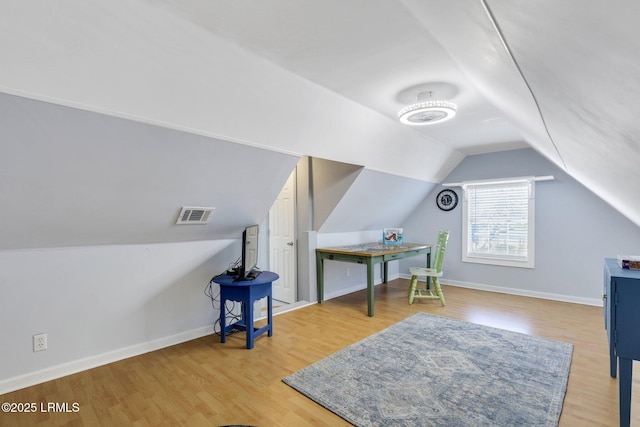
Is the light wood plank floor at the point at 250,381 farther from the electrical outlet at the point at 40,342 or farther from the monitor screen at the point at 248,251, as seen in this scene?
the monitor screen at the point at 248,251

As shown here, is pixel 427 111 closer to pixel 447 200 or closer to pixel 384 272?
pixel 447 200

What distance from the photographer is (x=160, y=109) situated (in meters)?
2.02

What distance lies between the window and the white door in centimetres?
308

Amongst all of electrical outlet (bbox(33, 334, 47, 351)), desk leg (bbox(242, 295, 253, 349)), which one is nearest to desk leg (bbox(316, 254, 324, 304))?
desk leg (bbox(242, 295, 253, 349))

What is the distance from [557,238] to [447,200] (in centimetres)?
173

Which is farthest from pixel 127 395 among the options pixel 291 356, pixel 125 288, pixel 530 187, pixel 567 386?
pixel 530 187

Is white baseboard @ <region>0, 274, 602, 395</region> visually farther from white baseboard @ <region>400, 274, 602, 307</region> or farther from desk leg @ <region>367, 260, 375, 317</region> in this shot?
desk leg @ <region>367, 260, 375, 317</region>

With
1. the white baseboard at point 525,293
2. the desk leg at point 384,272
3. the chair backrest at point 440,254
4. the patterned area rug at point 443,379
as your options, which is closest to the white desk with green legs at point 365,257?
the chair backrest at point 440,254

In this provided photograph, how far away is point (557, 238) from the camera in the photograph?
15.0 ft

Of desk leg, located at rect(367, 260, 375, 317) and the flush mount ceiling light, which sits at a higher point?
the flush mount ceiling light

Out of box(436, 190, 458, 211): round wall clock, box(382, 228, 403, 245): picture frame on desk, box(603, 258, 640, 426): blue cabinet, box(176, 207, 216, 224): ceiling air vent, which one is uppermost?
box(436, 190, 458, 211): round wall clock

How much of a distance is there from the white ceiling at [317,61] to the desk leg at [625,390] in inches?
42.2

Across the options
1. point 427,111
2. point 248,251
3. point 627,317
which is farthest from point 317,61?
point 627,317

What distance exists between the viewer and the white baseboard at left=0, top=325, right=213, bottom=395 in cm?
230
